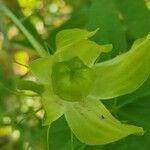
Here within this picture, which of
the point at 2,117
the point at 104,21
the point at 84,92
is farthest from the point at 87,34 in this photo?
the point at 2,117

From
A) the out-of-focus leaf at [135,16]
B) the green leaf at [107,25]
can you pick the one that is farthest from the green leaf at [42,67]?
the out-of-focus leaf at [135,16]

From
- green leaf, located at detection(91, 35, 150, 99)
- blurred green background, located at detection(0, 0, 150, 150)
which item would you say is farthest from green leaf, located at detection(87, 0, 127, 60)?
green leaf, located at detection(91, 35, 150, 99)

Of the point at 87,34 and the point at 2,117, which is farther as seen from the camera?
the point at 2,117

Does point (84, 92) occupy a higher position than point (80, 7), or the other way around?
point (84, 92)

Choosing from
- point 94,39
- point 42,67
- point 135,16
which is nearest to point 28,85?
point 42,67

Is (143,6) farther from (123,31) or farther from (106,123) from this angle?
(106,123)

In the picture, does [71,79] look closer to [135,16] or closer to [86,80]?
[86,80]

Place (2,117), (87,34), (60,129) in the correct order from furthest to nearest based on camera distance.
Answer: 1. (2,117)
2. (60,129)
3. (87,34)

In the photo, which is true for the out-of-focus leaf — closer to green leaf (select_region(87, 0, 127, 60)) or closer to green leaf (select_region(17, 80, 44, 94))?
green leaf (select_region(87, 0, 127, 60))
